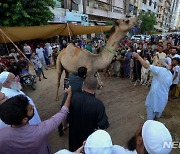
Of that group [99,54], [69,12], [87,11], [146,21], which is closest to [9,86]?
[99,54]

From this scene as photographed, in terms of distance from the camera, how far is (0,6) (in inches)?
433

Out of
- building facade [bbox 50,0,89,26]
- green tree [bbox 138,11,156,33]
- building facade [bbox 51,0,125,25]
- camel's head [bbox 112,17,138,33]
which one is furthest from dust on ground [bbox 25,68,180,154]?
green tree [bbox 138,11,156,33]

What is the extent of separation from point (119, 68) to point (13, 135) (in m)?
8.01

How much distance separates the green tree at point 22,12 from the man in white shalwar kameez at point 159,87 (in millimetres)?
10070

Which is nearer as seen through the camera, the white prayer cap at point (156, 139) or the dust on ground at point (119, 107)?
the white prayer cap at point (156, 139)

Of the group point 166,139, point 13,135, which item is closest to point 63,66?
point 13,135

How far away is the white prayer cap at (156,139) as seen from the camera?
1.27 metres

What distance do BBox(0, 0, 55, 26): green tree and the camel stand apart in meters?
7.37

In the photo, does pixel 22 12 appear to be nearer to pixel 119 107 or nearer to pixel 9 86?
pixel 119 107

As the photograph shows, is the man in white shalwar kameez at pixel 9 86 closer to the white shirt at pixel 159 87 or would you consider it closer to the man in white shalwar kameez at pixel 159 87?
the man in white shalwar kameez at pixel 159 87

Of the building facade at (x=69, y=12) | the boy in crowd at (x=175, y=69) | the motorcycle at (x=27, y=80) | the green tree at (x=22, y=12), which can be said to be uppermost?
the building facade at (x=69, y=12)

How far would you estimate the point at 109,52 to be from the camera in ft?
16.2

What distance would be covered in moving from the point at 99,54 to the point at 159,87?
6.89 feet

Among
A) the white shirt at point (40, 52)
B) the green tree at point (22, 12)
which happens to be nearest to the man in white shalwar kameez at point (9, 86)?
the white shirt at point (40, 52)
